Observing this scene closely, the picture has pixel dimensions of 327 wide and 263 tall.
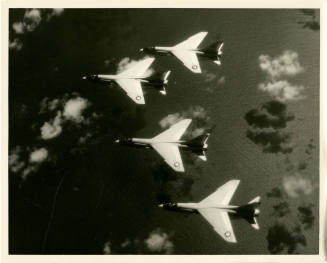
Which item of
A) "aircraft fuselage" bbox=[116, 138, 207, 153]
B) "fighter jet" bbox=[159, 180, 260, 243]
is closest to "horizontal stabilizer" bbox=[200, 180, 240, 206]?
"fighter jet" bbox=[159, 180, 260, 243]

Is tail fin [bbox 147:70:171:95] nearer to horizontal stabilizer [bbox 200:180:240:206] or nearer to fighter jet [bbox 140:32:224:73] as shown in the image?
fighter jet [bbox 140:32:224:73]

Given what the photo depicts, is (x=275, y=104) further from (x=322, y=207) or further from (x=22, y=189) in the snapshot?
(x=22, y=189)

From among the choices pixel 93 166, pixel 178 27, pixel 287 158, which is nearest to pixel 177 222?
pixel 93 166

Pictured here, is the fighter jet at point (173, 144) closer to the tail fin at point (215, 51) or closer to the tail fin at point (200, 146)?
the tail fin at point (200, 146)

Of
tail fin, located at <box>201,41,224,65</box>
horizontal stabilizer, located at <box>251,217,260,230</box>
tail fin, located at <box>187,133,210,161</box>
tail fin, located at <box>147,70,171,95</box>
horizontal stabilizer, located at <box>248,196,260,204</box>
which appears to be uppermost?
tail fin, located at <box>201,41,224,65</box>

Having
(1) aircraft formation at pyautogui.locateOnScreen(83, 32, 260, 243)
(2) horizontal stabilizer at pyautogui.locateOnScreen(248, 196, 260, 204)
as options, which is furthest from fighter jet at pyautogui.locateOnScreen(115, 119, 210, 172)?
(2) horizontal stabilizer at pyautogui.locateOnScreen(248, 196, 260, 204)

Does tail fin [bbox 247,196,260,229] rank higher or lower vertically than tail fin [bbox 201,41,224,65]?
lower

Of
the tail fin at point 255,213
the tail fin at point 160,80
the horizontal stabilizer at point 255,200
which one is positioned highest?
the tail fin at point 160,80

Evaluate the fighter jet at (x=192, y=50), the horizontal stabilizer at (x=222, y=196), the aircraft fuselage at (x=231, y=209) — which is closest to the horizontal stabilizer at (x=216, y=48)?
the fighter jet at (x=192, y=50)
